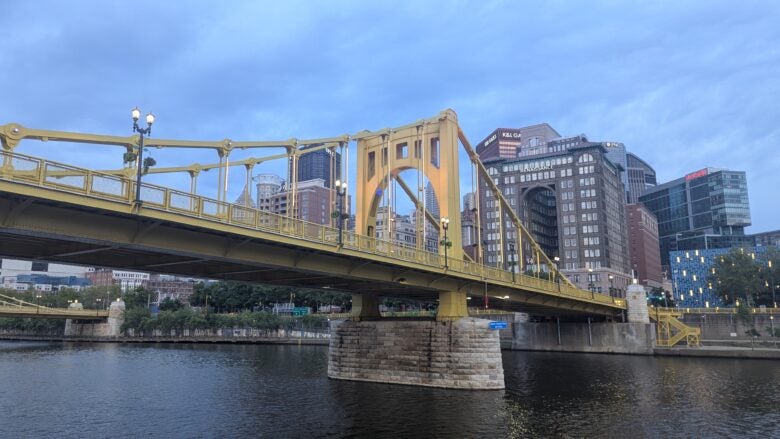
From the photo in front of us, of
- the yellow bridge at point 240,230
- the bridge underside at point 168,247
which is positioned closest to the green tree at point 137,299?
the yellow bridge at point 240,230

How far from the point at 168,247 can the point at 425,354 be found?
22431mm

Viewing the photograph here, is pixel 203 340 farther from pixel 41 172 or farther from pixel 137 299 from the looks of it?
pixel 41 172

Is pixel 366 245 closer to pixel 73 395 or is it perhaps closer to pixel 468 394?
pixel 468 394

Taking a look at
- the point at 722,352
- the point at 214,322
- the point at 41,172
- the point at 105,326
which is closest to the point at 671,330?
the point at 722,352

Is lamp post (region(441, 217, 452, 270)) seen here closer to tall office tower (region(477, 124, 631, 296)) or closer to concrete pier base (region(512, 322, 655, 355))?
concrete pier base (region(512, 322, 655, 355))

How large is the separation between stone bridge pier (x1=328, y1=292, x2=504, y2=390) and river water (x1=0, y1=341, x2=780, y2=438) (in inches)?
54.2

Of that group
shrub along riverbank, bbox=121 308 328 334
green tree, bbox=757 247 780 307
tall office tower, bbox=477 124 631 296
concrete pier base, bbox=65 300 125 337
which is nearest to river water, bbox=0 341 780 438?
shrub along riverbank, bbox=121 308 328 334

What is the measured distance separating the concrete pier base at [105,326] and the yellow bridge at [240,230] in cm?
9436

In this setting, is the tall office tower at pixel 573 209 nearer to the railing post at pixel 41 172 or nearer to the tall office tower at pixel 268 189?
the tall office tower at pixel 268 189

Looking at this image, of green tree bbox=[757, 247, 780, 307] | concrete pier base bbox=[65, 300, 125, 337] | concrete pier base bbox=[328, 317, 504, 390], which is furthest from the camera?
concrete pier base bbox=[65, 300, 125, 337]

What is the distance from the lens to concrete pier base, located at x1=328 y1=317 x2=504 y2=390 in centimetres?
3844

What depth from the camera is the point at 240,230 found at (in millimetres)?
23953

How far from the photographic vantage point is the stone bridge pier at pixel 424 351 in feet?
126

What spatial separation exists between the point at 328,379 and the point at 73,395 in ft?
60.8
